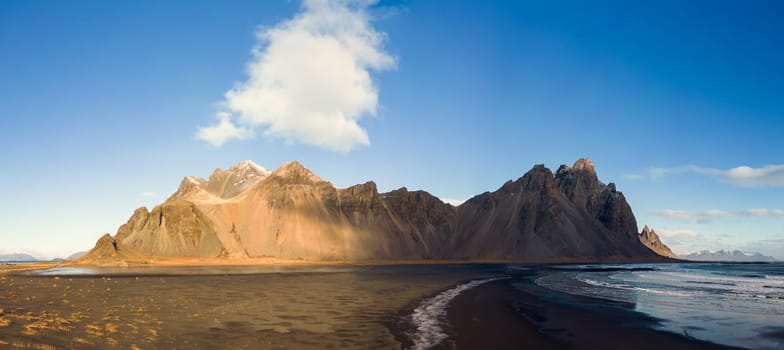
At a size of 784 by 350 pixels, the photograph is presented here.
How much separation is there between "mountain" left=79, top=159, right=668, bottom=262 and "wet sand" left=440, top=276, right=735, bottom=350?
8924 centimetres

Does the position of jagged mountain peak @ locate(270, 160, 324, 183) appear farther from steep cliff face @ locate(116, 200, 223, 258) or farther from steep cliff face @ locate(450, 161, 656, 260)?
steep cliff face @ locate(450, 161, 656, 260)

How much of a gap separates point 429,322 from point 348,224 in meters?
130

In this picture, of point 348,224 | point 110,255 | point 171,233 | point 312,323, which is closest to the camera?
point 312,323

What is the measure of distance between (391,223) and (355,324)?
464 ft

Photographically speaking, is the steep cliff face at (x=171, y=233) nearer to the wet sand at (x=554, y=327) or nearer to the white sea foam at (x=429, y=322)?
the white sea foam at (x=429, y=322)

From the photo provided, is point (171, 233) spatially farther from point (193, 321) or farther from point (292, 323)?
point (292, 323)

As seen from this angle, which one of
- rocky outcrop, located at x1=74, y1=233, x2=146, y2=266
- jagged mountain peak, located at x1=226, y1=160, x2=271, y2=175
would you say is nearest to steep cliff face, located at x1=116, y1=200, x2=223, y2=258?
rocky outcrop, located at x1=74, y1=233, x2=146, y2=266

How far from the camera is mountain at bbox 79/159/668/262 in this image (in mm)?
110562

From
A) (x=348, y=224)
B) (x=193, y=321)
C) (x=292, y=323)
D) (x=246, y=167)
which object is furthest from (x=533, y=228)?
(x=193, y=321)

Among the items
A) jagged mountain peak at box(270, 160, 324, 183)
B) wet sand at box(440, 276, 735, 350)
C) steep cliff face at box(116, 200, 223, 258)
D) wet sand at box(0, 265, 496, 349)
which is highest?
jagged mountain peak at box(270, 160, 324, 183)

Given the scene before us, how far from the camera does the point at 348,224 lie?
487ft

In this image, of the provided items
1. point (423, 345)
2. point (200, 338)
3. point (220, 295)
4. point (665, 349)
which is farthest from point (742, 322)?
point (220, 295)

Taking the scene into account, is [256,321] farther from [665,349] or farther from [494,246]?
[494,246]

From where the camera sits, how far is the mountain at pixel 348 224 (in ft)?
363
